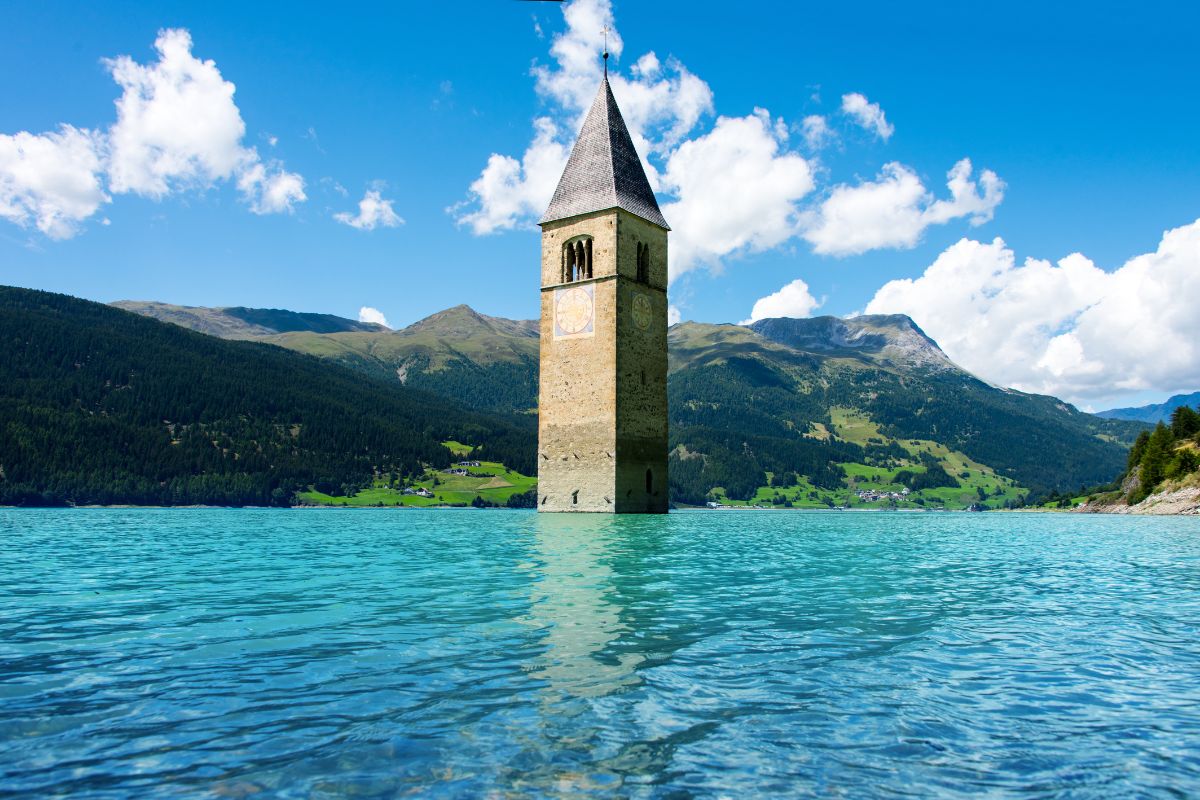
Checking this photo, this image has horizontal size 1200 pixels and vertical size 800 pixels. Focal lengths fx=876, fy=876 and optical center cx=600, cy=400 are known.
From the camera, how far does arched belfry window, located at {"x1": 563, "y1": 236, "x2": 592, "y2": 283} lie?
59.7m

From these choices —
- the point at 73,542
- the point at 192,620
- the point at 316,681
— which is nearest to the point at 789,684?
the point at 316,681

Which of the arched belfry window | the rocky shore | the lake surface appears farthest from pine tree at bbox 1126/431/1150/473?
the lake surface

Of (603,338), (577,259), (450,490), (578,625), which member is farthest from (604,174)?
(450,490)

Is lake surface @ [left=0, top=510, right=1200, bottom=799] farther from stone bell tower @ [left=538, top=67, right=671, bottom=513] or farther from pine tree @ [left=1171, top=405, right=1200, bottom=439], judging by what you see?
pine tree @ [left=1171, top=405, right=1200, bottom=439]

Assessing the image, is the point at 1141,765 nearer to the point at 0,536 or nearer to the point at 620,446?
the point at 0,536

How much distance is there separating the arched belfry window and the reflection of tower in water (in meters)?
37.2

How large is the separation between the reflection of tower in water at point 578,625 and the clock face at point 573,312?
112ft

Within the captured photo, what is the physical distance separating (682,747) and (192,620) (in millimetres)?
8572

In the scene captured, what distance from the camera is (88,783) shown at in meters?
5.52

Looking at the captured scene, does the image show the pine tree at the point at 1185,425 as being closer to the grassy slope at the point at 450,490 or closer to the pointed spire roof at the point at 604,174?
the pointed spire roof at the point at 604,174

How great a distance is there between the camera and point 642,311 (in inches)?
2344

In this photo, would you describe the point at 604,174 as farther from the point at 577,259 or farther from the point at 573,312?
the point at 573,312

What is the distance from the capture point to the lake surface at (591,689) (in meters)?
5.76

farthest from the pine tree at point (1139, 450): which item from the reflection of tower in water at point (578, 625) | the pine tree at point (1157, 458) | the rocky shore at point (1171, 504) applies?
the reflection of tower in water at point (578, 625)
